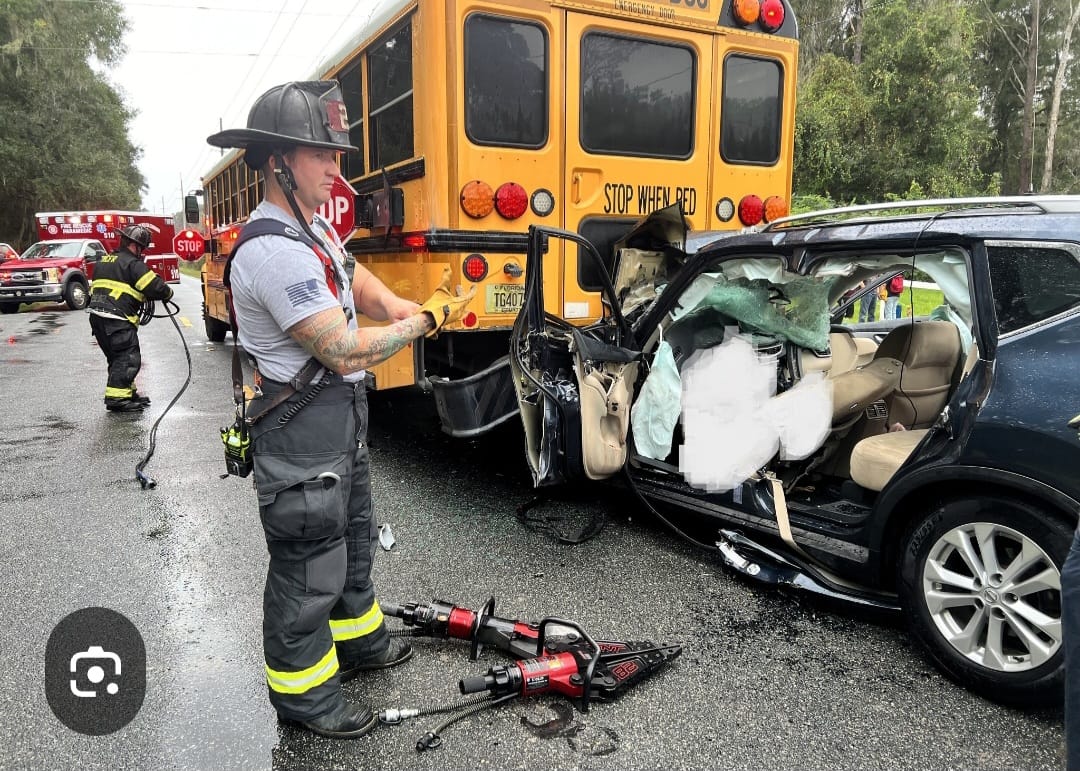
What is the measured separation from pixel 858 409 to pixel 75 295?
21.3 meters

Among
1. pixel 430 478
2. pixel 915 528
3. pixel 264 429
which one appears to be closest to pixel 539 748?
pixel 264 429

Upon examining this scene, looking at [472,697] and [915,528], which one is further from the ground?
[915,528]

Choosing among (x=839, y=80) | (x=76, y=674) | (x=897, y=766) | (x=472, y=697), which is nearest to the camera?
(x=897, y=766)

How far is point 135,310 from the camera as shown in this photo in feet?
24.3

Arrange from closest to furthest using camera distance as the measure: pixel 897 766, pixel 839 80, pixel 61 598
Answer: pixel 897 766, pixel 61 598, pixel 839 80

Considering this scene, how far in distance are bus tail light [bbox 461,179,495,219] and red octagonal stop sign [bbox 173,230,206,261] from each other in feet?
33.2

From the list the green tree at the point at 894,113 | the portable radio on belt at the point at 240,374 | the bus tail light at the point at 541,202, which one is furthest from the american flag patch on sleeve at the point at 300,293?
the green tree at the point at 894,113

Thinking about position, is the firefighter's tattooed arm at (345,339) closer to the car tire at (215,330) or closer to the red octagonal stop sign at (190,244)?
the car tire at (215,330)

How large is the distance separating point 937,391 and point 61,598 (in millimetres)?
4116

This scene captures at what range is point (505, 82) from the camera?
452 cm

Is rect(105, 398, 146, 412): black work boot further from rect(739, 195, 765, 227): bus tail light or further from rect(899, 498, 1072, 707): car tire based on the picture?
rect(899, 498, 1072, 707): car tire

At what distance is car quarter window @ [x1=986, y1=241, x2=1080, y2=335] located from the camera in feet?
7.98

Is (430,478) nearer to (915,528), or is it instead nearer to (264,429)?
(264,429)

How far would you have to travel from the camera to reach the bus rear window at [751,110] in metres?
5.35
